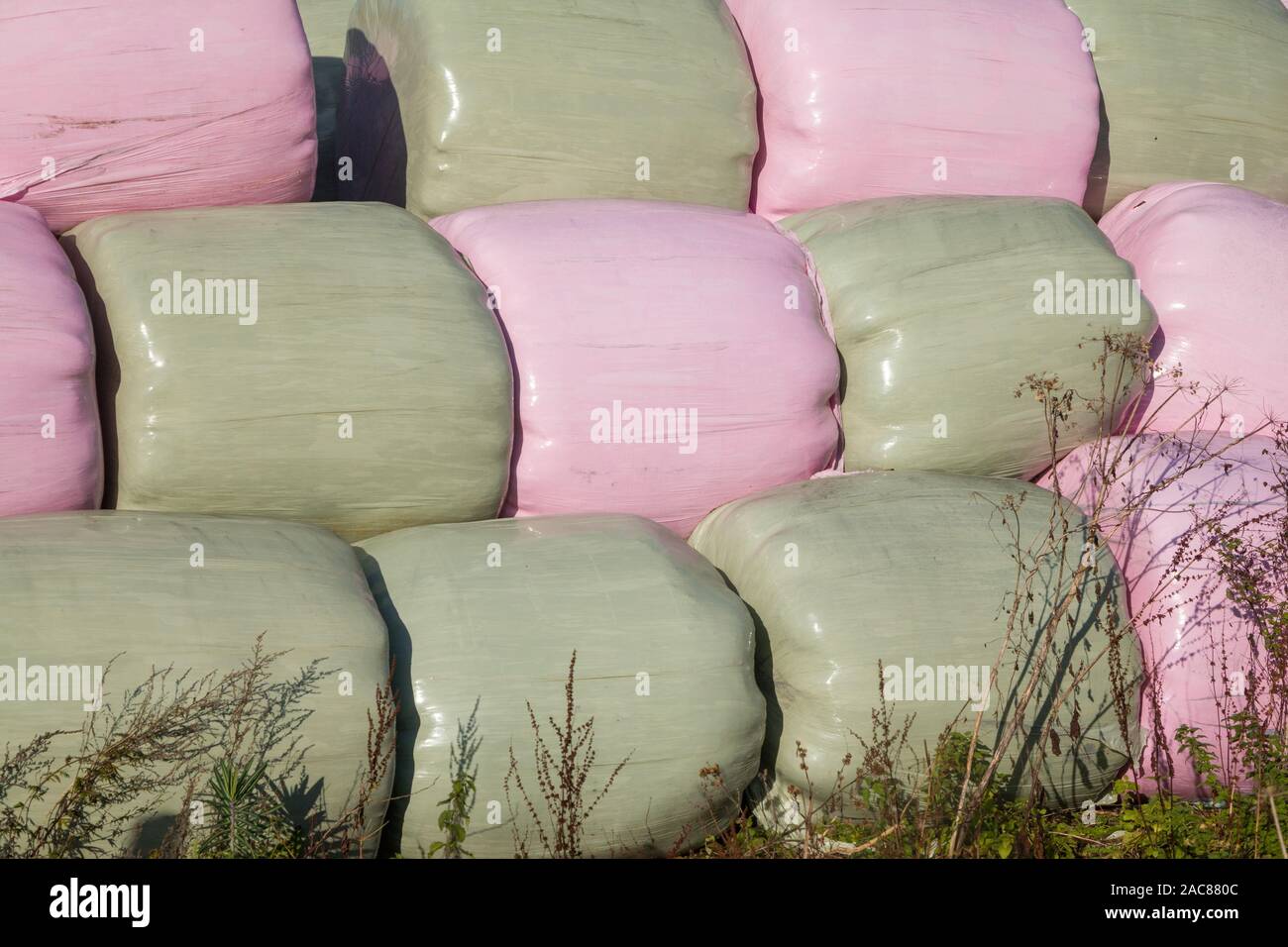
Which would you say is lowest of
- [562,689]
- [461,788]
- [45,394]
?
[461,788]

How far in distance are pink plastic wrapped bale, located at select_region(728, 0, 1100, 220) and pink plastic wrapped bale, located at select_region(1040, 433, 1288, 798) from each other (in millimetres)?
980

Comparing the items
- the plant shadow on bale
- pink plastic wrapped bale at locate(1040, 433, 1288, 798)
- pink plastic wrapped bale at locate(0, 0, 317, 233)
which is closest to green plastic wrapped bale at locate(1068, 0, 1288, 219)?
pink plastic wrapped bale at locate(1040, 433, 1288, 798)

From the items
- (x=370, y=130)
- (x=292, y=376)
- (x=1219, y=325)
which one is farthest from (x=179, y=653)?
(x=1219, y=325)

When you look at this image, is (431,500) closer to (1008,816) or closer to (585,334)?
(585,334)

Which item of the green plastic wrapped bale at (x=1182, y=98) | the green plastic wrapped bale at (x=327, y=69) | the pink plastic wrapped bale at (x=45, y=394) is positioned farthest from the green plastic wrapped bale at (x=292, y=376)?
the green plastic wrapped bale at (x=1182, y=98)

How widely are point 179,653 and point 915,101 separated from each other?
2.28 metres

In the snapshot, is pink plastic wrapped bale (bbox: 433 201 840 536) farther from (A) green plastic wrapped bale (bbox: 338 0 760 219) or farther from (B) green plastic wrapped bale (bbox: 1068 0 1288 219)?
(B) green plastic wrapped bale (bbox: 1068 0 1288 219)

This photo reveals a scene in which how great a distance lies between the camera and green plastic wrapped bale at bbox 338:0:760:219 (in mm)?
3430

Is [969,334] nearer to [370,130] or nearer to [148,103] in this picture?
[370,130]

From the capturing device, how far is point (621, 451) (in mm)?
3109

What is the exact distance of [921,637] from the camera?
2.78 metres

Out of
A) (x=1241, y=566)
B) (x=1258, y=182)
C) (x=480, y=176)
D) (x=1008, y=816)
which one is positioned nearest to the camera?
(x=1008, y=816)
